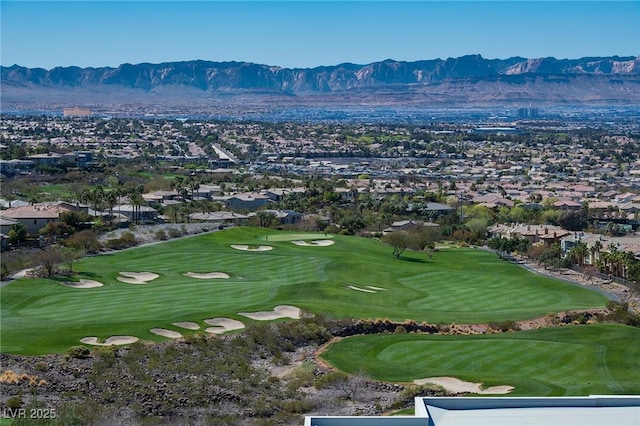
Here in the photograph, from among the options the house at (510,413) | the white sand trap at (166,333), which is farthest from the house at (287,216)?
the house at (510,413)

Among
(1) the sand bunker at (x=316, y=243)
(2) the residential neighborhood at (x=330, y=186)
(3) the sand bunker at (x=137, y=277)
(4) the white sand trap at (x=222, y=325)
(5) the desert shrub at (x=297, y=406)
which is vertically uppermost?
(5) the desert shrub at (x=297, y=406)

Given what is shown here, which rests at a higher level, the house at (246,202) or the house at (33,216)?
the house at (33,216)

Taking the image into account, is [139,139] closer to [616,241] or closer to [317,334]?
[616,241]

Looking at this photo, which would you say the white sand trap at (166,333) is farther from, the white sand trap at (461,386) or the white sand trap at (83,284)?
the white sand trap at (83,284)

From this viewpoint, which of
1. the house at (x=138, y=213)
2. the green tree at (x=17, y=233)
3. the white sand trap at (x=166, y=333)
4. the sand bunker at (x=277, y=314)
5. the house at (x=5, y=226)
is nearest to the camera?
the white sand trap at (x=166, y=333)

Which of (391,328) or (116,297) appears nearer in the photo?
(391,328)

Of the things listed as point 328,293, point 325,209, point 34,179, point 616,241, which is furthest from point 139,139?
point 328,293
